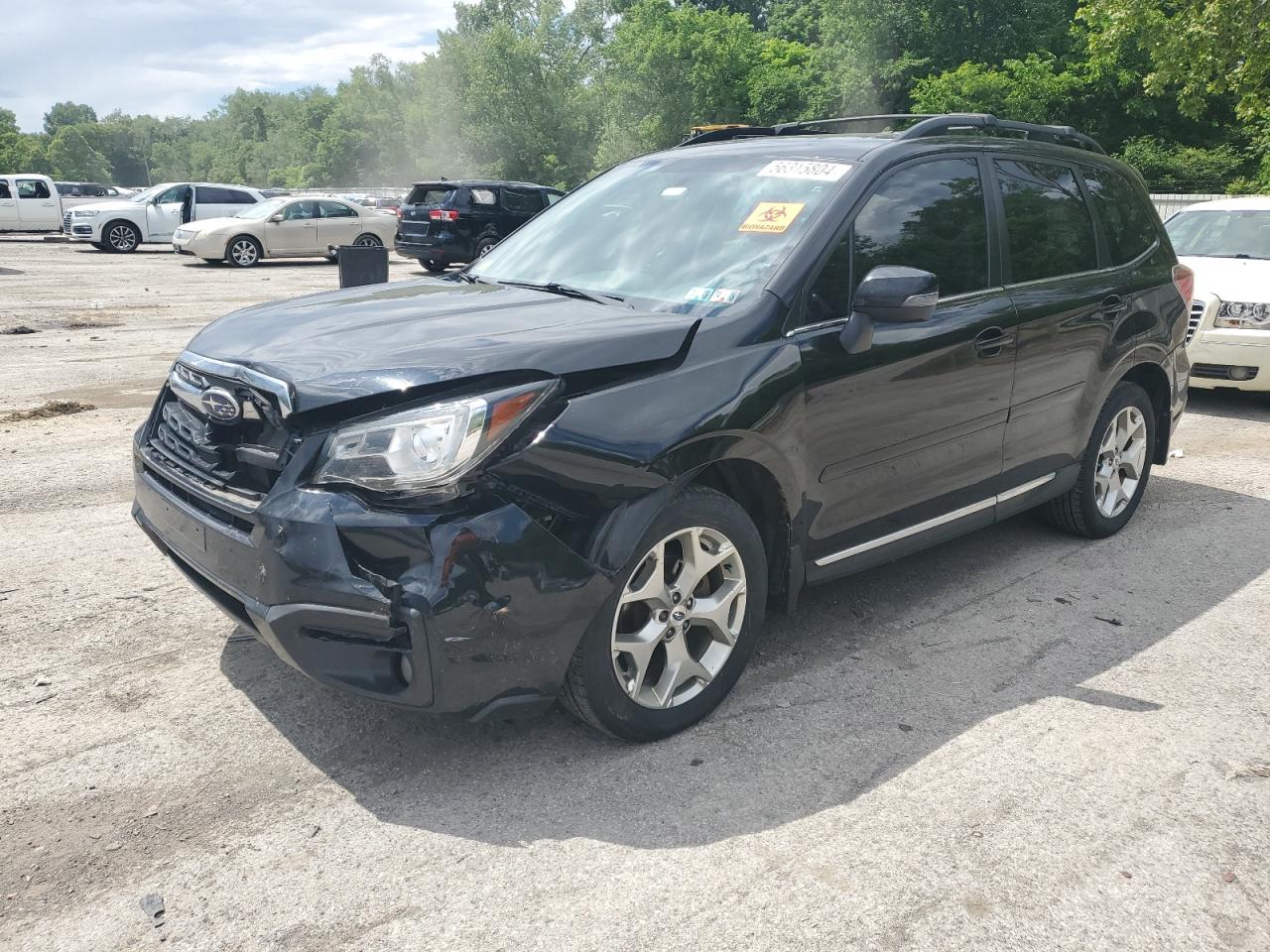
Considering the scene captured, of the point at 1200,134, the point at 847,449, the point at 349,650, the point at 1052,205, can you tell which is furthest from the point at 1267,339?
the point at 1200,134

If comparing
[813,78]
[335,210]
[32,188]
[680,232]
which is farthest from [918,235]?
[813,78]

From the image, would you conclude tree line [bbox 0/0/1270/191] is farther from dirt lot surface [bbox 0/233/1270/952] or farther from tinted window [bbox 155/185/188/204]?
tinted window [bbox 155/185/188/204]

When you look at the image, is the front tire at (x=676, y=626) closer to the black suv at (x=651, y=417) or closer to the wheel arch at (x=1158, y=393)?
the black suv at (x=651, y=417)

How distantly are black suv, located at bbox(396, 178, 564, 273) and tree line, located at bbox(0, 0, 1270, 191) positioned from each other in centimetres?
1276

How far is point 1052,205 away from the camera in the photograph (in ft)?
16.1

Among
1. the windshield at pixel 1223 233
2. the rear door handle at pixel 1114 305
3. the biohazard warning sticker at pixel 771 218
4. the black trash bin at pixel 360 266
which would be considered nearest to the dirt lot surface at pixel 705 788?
the rear door handle at pixel 1114 305

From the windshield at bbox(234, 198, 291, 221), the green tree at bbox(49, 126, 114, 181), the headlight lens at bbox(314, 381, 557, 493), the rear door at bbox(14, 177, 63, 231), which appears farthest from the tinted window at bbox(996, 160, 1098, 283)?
the green tree at bbox(49, 126, 114, 181)

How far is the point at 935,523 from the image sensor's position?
14.2 feet

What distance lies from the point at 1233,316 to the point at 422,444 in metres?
7.83

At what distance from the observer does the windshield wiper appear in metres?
3.85

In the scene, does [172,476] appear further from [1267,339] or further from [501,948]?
[1267,339]

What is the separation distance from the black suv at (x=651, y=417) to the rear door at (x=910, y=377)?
0.01 m

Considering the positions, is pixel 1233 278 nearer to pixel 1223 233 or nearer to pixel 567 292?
pixel 1223 233

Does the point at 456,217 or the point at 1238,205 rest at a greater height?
the point at 1238,205
